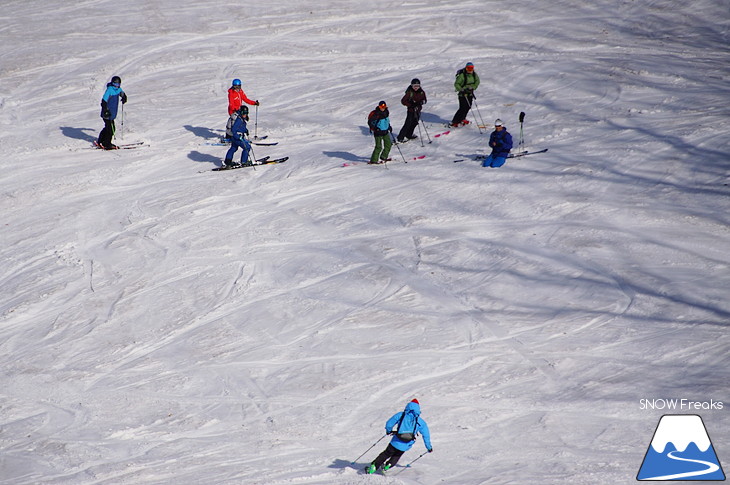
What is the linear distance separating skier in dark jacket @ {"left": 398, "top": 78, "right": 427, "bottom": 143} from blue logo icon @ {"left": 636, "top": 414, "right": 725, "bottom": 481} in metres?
9.88

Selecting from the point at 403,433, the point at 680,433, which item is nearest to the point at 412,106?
the point at 680,433

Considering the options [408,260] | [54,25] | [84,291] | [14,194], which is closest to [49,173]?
[14,194]

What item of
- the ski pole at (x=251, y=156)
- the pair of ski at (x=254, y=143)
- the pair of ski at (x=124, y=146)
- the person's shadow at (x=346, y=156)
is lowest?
the person's shadow at (x=346, y=156)

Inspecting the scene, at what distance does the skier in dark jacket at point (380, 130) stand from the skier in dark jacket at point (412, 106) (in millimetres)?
972

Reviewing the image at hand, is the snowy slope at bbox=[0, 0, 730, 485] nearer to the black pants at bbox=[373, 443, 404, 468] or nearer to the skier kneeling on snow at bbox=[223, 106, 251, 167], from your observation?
the black pants at bbox=[373, 443, 404, 468]

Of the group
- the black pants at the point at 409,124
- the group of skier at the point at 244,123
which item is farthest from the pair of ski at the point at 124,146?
the black pants at the point at 409,124

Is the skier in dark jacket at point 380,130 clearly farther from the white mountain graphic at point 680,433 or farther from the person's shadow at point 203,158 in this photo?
the white mountain graphic at point 680,433

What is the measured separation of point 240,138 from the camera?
16.2 metres

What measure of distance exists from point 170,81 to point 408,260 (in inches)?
451

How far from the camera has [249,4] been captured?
84.8 feet

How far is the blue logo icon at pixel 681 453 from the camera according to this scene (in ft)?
26.1

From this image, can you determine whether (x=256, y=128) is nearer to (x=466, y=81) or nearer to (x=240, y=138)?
(x=240, y=138)

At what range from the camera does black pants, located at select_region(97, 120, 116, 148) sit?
17.5 meters

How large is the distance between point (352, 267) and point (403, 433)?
5.09 meters
